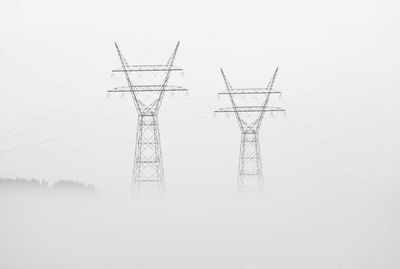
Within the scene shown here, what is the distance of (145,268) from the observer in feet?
249

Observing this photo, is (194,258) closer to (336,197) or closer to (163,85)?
(163,85)

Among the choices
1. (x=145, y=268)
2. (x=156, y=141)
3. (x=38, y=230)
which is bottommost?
(x=145, y=268)

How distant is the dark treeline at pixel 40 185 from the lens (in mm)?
132875

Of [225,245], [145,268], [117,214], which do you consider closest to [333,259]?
[225,245]

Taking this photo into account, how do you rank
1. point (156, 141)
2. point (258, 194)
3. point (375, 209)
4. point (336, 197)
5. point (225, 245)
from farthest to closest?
point (336, 197), point (375, 209), point (258, 194), point (156, 141), point (225, 245)

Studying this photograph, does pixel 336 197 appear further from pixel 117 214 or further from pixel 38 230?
pixel 38 230

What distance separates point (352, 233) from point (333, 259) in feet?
53.8

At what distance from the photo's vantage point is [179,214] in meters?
112

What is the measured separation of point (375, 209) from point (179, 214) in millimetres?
29395

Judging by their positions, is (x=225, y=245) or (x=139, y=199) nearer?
(x=225, y=245)

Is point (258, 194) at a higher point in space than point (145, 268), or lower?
A: higher

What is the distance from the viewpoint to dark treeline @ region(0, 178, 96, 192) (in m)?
133

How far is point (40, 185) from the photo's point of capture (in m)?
138

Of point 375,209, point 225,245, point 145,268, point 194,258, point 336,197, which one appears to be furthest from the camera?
point 336,197
